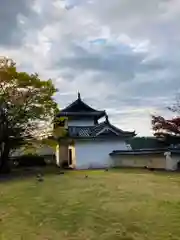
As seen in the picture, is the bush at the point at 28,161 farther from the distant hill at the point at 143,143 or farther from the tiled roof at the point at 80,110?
the distant hill at the point at 143,143

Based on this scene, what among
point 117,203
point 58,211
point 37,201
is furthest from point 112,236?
point 37,201

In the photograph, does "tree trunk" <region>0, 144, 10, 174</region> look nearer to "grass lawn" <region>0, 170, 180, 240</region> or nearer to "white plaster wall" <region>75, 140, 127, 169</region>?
"white plaster wall" <region>75, 140, 127, 169</region>

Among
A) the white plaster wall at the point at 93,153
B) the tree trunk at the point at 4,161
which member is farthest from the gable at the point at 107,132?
the tree trunk at the point at 4,161

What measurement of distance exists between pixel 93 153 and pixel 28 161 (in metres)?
4.81

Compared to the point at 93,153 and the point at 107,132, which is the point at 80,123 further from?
the point at 93,153

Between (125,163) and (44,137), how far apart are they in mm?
6796

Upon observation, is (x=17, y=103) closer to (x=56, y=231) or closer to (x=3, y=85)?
(x=3, y=85)

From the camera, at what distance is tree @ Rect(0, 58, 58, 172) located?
63.0ft

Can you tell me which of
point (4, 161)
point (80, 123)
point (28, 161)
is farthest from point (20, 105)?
point (80, 123)

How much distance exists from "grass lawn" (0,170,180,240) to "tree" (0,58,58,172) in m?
7.94

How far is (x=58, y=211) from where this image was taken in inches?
331

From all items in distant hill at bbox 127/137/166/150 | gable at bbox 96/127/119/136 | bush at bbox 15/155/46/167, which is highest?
gable at bbox 96/127/119/136

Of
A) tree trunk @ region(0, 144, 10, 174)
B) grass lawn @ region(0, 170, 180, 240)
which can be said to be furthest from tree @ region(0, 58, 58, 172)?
grass lawn @ region(0, 170, 180, 240)

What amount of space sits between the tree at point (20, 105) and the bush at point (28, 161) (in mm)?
5154
